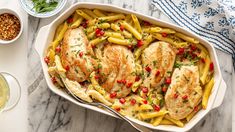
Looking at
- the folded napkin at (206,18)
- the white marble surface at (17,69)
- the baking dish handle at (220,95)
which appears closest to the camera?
the baking dish handle at (220,95)

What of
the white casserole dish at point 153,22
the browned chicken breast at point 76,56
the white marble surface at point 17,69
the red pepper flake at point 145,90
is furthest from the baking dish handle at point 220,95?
the white marble surface at point 17,69

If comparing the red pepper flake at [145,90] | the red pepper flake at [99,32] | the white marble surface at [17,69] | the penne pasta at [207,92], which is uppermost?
the red pepper flake at [99,32]

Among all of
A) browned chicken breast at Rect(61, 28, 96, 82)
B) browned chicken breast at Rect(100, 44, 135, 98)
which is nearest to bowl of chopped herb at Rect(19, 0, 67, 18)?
browned chicken breast at Rect(61, 28, 96, 82)

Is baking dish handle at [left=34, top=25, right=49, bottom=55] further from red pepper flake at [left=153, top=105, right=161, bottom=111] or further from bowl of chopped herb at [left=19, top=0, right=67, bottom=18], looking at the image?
red pepper flake at [left=153, top=105, right=161, bottom=111]

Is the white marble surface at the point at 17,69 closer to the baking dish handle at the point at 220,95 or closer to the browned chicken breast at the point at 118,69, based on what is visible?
the browned chicken breast at the point at 118,69

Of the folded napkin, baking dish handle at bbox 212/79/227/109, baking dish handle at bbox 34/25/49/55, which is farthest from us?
the folded napkin

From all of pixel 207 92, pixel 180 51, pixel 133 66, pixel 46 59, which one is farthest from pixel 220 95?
pixel 46 59

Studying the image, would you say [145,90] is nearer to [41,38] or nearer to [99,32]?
[99,32]
